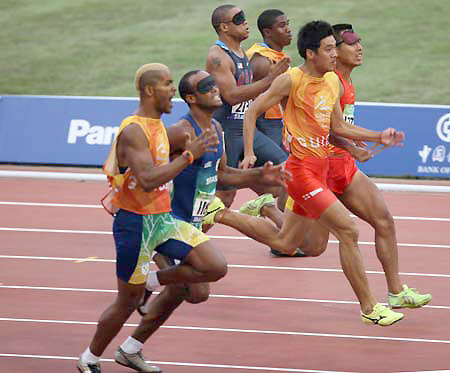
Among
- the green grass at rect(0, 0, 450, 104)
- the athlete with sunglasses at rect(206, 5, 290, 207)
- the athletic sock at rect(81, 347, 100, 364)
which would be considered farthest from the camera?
the green grass at rect(0, 0, 450, 104)

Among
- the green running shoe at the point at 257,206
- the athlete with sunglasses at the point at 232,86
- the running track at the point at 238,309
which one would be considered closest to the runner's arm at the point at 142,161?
the running track at the point at 238,309

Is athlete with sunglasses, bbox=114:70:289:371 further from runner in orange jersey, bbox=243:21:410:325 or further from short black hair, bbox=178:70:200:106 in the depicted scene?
runner in orange jersey, bbox=243:21:410:325

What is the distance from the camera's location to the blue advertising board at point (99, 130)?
17250 millimetres

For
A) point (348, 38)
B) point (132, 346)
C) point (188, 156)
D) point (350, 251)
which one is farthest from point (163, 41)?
point (188, 156)

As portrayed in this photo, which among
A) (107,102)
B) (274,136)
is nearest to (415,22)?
(107,102)

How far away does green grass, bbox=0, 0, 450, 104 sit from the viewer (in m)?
Answer: 26.4

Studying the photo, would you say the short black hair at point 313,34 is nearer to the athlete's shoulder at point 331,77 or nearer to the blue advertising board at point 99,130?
the athlete's shoulder at point 331,77

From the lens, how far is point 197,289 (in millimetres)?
8266

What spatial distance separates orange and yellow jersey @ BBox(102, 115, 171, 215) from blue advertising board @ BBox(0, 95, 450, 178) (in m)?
9.85

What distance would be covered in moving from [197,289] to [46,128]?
1078 cm

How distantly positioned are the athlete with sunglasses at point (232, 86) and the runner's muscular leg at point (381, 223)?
2.06 metres

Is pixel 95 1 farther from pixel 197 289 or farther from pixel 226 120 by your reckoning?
pixel 197 289

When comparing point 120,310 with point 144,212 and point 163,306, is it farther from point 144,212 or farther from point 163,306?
point 144,212

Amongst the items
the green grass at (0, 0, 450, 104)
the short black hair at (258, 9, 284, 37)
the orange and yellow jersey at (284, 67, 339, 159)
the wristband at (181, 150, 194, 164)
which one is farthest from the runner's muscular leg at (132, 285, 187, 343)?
the green grass at (0, 0, 450, 104)
